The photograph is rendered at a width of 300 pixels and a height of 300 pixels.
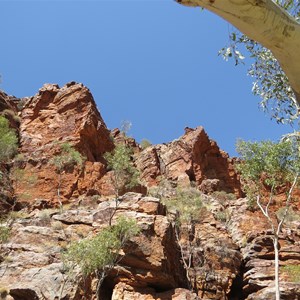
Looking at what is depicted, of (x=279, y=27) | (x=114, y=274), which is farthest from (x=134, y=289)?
(x=279, y=27)

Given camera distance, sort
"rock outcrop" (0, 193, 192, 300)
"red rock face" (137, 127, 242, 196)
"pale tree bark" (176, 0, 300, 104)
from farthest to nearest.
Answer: "red rock face" (137, 127, 242, 196) → "rock outcrop" (0, 193, 192, 300) → "pale tree bark" (176, 0, 300, 104)

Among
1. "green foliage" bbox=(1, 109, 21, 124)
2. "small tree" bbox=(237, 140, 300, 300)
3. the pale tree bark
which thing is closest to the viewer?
the pale tree bark

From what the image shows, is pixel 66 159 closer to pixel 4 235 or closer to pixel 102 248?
pixel 4 235

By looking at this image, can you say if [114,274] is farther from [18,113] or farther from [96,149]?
[18,113]

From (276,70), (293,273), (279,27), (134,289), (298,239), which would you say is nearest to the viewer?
(279,27)

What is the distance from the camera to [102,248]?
21.9 m

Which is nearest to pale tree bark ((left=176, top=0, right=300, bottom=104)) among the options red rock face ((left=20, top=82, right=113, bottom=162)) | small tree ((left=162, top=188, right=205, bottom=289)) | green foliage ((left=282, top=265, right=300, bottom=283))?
green foliage ((left=282, top=265, right=300, bottom=283))

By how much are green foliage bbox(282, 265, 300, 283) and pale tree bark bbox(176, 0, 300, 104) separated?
25.2m

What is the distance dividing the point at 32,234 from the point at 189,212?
48.1ft

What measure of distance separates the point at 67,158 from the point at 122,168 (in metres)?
10.1

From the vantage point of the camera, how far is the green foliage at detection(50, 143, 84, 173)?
40.8 m

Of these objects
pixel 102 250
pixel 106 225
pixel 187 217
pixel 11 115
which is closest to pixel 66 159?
pixel 11 115

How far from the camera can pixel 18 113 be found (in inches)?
2135

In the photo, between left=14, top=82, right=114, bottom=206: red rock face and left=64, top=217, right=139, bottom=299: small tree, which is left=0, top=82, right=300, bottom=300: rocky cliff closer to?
left=14, top=82, right=114, bottom=206: red rock face
